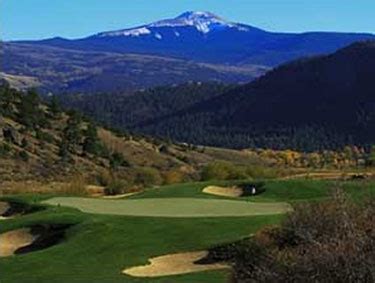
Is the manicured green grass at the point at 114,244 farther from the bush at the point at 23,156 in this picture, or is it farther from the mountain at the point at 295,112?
the mountain at the point at 295,112

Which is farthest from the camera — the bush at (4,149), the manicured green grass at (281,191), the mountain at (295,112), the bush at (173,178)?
the mountain at (295,112)

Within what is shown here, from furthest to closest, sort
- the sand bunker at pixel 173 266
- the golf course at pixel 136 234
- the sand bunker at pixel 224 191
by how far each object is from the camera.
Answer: the sand bunker at pixel 224 191
the sand bunker at pixel 173 266
the golf course at pixel 136 234

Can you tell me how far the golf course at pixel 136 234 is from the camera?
18.4 meters

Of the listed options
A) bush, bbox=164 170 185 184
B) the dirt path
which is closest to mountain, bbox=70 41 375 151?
bush, bbox=164 170 185 184

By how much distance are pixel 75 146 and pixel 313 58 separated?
378 ft

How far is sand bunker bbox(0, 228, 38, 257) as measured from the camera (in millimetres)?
22984

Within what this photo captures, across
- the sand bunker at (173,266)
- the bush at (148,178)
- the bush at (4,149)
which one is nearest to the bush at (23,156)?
the bush at (4,149)

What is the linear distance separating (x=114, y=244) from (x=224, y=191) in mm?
11858

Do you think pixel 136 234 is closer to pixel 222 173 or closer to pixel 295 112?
pixel 222 173

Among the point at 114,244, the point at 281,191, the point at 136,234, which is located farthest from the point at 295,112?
the point at 114,244

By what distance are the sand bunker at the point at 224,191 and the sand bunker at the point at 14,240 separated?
A: 28.7 ft

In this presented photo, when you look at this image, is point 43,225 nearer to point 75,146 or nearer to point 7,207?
point 7,207

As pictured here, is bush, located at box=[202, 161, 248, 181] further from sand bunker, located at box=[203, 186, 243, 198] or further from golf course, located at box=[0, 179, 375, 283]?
golf course, located at box=[0, 179, 375, 283]

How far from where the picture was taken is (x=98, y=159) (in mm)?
70125
